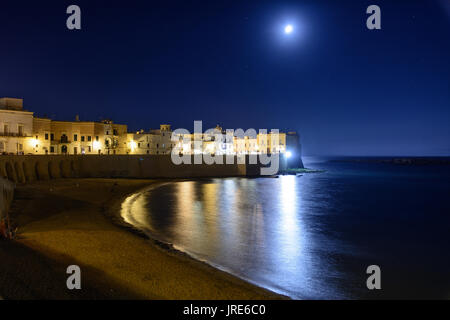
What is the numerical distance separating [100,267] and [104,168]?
100.0 feet

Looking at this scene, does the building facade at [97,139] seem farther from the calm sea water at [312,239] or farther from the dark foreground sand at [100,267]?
the dark foreground sand at [100,267]

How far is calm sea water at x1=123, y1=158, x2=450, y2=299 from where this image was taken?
10109 mm

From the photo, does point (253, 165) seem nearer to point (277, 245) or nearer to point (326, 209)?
point (326, 209)

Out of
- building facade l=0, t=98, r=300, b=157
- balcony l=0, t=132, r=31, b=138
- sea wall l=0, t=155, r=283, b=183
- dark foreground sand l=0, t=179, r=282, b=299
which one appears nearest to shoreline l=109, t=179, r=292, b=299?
dark foreground sand l=0, t=179, r=282, b=299

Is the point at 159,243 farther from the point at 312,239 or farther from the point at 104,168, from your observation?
the point at 104,168

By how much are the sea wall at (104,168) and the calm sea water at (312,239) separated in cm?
1044

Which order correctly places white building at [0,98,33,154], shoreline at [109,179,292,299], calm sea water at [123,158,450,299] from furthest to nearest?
white building at [0,98,33,154] < calm sea water at [123,158,450,299] < shoreline at [109,179,292,299]

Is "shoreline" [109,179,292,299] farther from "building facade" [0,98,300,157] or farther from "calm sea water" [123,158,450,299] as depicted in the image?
"building facade" [0,98,300,157]

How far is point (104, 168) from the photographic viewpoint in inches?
1457

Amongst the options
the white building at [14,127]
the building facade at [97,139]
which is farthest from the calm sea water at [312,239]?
the building facade at [97,139]

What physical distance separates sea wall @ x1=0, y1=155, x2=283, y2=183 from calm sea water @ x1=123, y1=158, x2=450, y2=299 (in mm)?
10435

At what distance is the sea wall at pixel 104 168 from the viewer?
28750 mm
